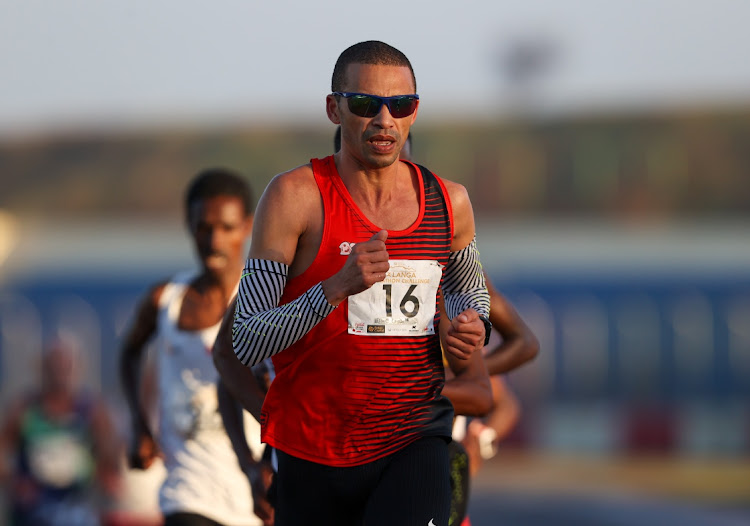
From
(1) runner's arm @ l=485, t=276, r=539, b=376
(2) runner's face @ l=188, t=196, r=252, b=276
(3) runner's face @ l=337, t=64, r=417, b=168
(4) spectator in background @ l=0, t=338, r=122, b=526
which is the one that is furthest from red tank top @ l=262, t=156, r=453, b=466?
(4) spectator in background @ l=0, t=338, r=122, b=526

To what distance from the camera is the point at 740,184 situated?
5466 centimetres

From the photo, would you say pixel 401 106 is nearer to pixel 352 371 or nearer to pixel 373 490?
pixel 352 371

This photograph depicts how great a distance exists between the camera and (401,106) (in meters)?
4.41

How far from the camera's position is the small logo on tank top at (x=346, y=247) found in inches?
171

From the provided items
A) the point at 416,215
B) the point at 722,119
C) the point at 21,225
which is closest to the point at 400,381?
the point at 416,215

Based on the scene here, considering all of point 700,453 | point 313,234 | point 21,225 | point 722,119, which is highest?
point 722,119

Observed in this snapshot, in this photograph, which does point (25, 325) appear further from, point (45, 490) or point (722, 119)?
point (722, 119)

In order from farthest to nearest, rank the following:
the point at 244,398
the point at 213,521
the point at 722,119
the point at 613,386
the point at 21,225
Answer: the point at 722,119 → the point at 21,225 → the point at 613,386 → the point at 213,521 → the point at 244,398

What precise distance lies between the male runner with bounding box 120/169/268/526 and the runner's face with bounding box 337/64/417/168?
2.20 meters

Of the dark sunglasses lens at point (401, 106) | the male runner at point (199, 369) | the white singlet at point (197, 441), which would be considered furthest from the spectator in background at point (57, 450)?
the dark sunglasses lens at point (401, 106)

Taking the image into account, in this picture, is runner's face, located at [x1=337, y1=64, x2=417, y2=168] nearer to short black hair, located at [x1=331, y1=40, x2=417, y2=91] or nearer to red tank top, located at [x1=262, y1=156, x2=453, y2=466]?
short black hair, located at [x1=331, y1=40, x2=417, y2=91]

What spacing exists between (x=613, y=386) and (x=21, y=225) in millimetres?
15799

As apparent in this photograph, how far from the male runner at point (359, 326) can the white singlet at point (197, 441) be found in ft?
5.63

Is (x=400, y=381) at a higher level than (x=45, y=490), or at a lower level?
higher
